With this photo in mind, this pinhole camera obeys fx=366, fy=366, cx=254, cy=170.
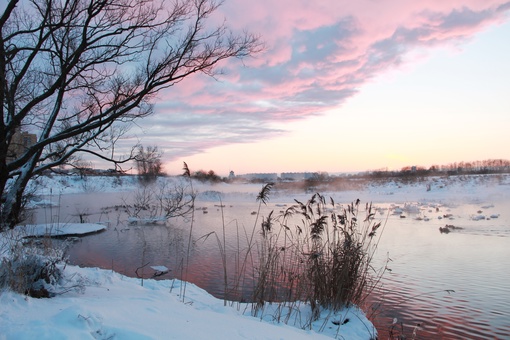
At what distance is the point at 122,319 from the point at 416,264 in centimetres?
855

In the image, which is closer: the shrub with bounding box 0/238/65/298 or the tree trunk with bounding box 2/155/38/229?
the shrub with bounding box 0/238/65/298

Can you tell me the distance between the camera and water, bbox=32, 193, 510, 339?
248 inches

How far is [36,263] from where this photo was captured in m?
4.90

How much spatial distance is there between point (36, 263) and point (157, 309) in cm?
190

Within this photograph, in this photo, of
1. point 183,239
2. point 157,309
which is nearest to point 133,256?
point 183,239

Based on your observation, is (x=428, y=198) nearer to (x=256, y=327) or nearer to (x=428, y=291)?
(x=428, y=291)

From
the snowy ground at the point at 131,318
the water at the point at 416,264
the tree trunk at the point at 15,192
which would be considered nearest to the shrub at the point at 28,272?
the snowy ground at the point at 131,318

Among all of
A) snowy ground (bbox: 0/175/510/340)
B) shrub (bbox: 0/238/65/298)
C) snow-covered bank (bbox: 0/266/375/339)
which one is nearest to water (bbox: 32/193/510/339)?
snowy ground (bbox: 0/175/510/340)

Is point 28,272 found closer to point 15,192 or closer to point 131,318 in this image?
point 131,318

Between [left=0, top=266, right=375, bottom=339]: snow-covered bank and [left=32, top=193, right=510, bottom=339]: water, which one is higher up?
[left=0, top=266, right=375, bottom=339]: snow-covered bank

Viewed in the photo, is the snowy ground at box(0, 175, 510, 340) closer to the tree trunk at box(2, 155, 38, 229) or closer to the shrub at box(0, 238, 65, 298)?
the shrub at box(0, 238, 65, 298)

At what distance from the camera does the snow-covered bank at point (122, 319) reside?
3.07 meters

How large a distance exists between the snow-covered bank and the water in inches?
44.3

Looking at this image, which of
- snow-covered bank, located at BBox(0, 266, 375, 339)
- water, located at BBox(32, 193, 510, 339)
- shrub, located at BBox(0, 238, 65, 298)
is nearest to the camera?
snow-covered bank, located at BBox(0, 266, 375, 339)
